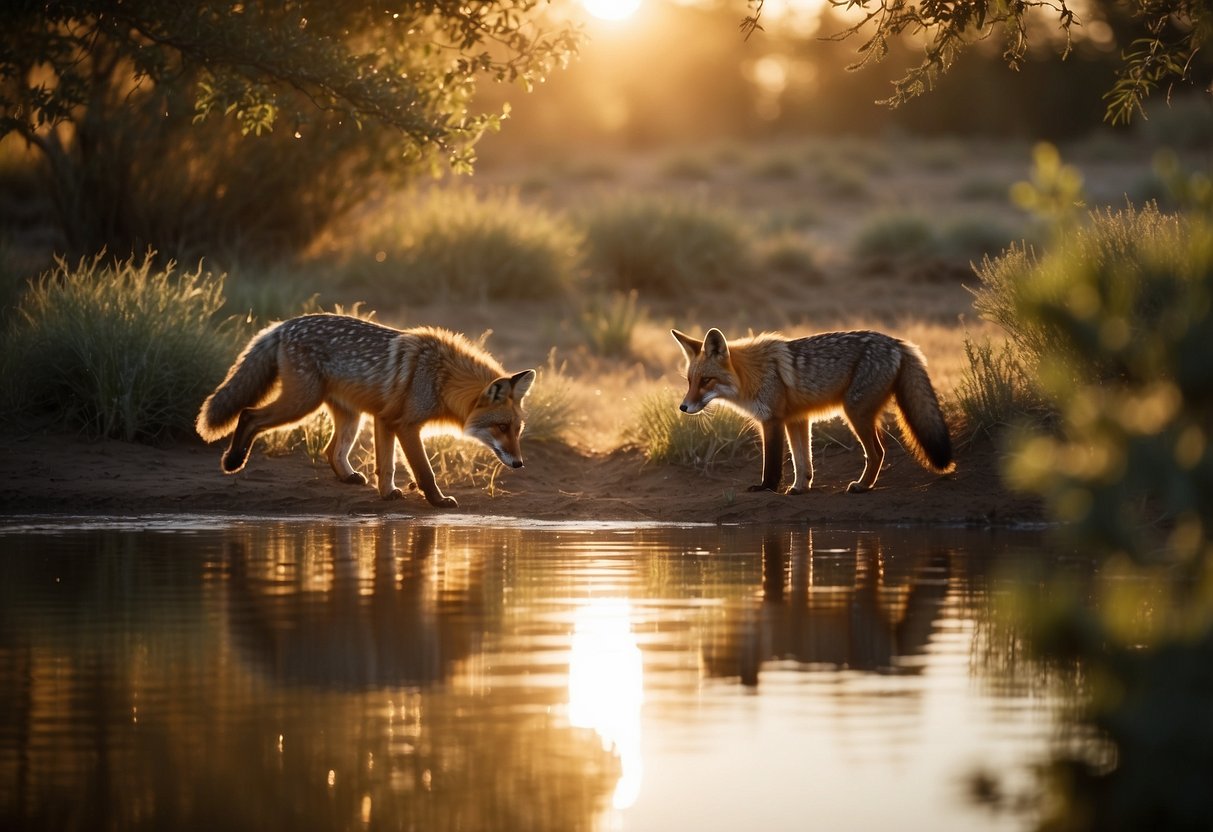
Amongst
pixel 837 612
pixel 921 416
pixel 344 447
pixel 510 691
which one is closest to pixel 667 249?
pixel 344 447

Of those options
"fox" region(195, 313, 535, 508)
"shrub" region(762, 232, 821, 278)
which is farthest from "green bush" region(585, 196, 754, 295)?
"fox" region(195, 313, 535, 508)

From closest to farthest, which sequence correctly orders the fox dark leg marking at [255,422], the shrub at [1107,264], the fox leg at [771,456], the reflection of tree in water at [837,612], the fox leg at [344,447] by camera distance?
the reflection of tree in water at [837,612], the shrub at [1107,264], the fox dark leg marking at [255,422], the fox leg at [771,456], the fox leg at [344,447]

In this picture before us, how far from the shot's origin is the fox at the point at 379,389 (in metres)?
12.8

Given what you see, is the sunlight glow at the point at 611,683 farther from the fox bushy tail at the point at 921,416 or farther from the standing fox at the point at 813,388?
the standing fox at the point at 813,388

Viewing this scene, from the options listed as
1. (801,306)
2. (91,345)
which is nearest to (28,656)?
(91,345)

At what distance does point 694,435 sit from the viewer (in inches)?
565

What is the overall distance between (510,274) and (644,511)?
1036 centimetres

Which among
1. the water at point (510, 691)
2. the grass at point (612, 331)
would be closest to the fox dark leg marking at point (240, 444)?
the water at point (510, 691)

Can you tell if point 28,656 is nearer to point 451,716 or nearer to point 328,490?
point 451,716

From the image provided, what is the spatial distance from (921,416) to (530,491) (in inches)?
129

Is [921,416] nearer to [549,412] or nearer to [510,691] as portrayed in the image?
[549,412]

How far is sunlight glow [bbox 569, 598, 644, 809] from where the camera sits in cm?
568

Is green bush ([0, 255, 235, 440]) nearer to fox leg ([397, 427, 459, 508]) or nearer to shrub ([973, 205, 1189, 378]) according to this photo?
fox leg ([397, 427, 459, 508])

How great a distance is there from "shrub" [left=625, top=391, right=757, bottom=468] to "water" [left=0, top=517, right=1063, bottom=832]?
12.7ft
